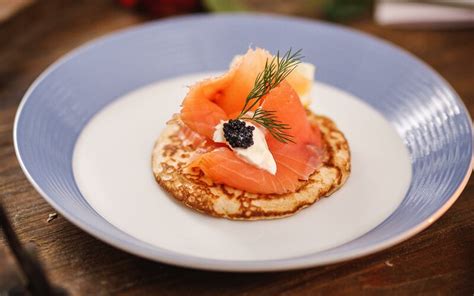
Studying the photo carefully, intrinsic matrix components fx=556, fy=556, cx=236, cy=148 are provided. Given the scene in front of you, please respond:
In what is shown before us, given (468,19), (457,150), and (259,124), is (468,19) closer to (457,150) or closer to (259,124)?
(457,150)

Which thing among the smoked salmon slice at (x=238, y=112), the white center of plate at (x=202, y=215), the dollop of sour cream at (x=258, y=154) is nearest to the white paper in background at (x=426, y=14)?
the white center of plate at (x=202, y=215)

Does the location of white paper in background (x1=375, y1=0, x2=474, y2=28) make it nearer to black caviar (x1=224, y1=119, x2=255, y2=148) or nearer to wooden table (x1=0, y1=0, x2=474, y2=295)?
wooden table (x1=0, y1=0, x2=474, y2=295)

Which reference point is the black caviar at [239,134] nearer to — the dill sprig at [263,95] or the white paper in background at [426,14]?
the dill sprig at [263,95]

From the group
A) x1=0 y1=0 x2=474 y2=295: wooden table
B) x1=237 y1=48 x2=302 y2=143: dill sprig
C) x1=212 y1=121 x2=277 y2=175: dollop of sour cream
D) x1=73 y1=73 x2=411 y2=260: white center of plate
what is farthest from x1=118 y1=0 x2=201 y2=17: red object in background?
x1=212 y1=121 x2=277 y2=175: dollop of sour cream

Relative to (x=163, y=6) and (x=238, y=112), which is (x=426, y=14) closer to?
(x=163, y=6)

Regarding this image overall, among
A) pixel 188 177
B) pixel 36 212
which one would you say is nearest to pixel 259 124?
A: pixel 188 177

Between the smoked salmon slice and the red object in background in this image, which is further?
the red object in background
